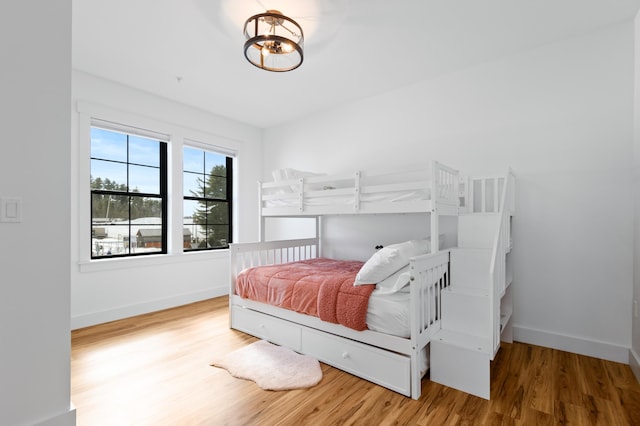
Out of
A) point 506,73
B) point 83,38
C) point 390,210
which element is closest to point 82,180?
point 83,38

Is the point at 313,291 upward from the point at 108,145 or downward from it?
downward

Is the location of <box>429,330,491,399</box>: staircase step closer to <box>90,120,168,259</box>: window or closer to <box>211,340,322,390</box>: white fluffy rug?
<box>211,340,322,390</box>: white fluffy rug

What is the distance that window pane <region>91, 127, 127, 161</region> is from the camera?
336 centimetres

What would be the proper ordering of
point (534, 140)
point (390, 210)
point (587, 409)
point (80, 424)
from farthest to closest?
→ point (534, 140)
point (390, 210)
point (587, 409)
point (80, 424)

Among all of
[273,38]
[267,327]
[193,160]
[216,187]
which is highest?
[273,38]

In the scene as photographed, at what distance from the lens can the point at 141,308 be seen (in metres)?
3.53

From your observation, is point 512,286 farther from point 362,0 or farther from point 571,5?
point 362,0

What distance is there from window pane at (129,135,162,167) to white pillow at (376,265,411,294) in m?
3.22

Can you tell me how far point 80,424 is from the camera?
1.63 m

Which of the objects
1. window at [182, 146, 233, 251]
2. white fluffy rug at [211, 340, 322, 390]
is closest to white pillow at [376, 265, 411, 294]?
white fluffy rug at [211, 340, 322, 390]

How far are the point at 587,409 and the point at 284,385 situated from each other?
177 cm

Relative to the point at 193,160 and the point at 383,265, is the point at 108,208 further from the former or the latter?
the point at 383,265
